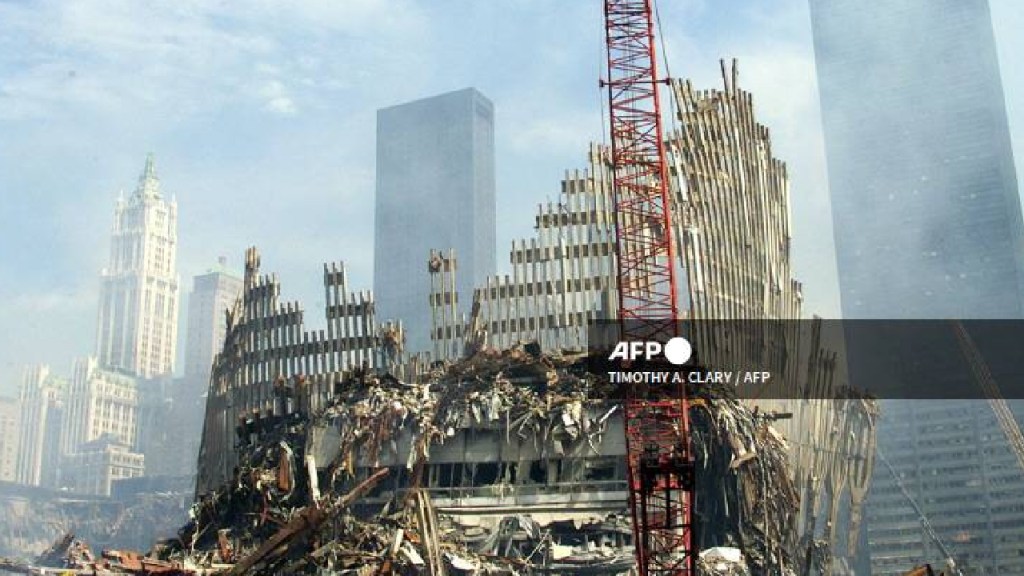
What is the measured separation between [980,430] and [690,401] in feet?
459

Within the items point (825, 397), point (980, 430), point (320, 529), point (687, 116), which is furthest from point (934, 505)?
point (320, 529)

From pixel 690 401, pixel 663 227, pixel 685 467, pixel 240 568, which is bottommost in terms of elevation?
pixel 240 568

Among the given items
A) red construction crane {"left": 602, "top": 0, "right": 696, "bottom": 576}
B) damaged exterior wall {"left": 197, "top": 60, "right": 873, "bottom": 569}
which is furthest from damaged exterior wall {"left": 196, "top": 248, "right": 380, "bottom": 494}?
red construction crane {"left": 602, "top": 0, "right": 696, "bottom": 576}

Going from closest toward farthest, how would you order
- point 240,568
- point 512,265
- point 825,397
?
point 240,568 < point 512,265 < point 825,397

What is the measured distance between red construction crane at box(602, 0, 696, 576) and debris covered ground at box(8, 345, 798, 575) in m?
3.21

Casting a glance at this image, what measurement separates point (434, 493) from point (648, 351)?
51.6 feet

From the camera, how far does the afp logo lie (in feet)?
191

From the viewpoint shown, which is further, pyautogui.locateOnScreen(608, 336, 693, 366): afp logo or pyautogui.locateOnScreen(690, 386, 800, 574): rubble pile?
pyautogui.locateOnScreen(690, 386, 800, 574): rubble pile

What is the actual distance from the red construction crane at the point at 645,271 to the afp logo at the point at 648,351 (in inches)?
18.2

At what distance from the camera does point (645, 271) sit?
61656mm

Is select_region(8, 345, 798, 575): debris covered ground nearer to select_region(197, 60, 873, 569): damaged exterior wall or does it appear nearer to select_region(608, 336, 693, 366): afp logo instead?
select_region(197, 60, 873, 569): damaged exterior wall

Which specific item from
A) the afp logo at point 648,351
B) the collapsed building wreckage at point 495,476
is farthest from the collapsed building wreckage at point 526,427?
the afp logo at point 648,351

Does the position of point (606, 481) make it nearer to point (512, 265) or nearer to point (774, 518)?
point (774, 518)

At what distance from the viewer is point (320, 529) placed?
55.5 meters
